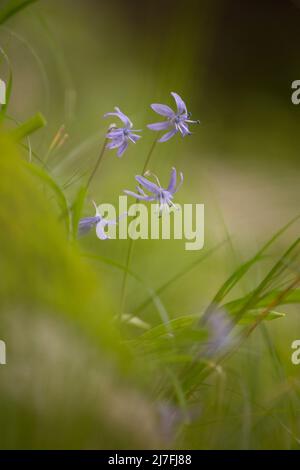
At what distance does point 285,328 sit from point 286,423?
25 centimetres

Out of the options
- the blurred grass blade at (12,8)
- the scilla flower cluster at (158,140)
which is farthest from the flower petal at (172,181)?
the blurred grass blade at (12,8)

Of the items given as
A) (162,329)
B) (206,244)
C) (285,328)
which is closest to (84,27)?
(206,244)

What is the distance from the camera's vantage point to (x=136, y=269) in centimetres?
61

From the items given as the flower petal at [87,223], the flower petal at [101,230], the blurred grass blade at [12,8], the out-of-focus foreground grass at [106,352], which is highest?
the blurred grass blade at [12,8]

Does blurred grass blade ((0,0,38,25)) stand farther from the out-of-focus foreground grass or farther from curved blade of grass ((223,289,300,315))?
curved blade of grass ((223,289,300,315))

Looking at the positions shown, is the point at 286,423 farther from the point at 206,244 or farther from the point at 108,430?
the point at 206,244

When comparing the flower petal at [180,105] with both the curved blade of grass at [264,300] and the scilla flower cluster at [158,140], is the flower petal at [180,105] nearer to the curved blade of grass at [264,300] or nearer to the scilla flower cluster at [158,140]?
the scilla flower cluster at [158,140]

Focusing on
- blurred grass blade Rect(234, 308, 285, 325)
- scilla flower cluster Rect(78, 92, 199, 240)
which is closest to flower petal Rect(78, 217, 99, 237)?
scilla flower cluster Rect(78, 92, 199, 240)

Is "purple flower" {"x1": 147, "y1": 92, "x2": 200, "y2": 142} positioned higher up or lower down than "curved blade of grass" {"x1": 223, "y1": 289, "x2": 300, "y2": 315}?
higher up

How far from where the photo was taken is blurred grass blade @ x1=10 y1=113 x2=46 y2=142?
1.06 feet

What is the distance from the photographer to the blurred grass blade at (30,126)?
1.06ft

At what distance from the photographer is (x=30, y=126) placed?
1.10 ft

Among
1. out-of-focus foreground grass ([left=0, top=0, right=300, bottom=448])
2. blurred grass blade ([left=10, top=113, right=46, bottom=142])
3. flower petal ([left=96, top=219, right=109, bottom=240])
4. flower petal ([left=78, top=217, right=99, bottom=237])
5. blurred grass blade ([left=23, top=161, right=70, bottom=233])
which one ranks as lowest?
out-of-focus foreground grass ([left=0, top=0, right=300, bottom=448])

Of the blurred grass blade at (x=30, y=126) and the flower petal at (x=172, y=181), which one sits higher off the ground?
the blurred grass blade at (x=30, y=126)
